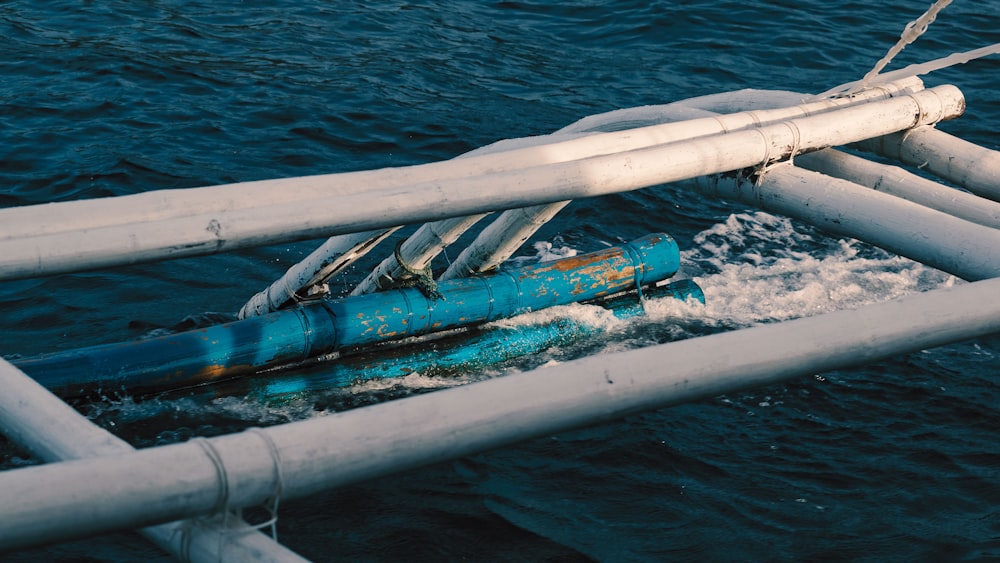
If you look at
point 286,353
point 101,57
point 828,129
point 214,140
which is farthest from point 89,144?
point 828,129

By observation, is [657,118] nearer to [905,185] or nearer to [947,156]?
[905,185]

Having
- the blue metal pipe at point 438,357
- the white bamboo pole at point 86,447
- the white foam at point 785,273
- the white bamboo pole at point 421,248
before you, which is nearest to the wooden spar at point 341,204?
the white bamboo pole at point 86,447

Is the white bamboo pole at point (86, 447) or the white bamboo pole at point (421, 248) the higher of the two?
the white bamboo pole at point (86, 447)

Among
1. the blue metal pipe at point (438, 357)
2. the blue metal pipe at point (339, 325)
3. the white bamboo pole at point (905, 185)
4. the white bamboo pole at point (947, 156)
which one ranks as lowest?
the blue metal pipe at point (438, 357)

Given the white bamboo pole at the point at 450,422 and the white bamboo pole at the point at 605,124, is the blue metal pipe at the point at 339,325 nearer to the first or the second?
the white bamboo pole at the point at 605,124

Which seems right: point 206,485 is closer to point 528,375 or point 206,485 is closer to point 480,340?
point 528,375

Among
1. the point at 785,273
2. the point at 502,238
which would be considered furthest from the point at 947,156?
the point at 785,273
